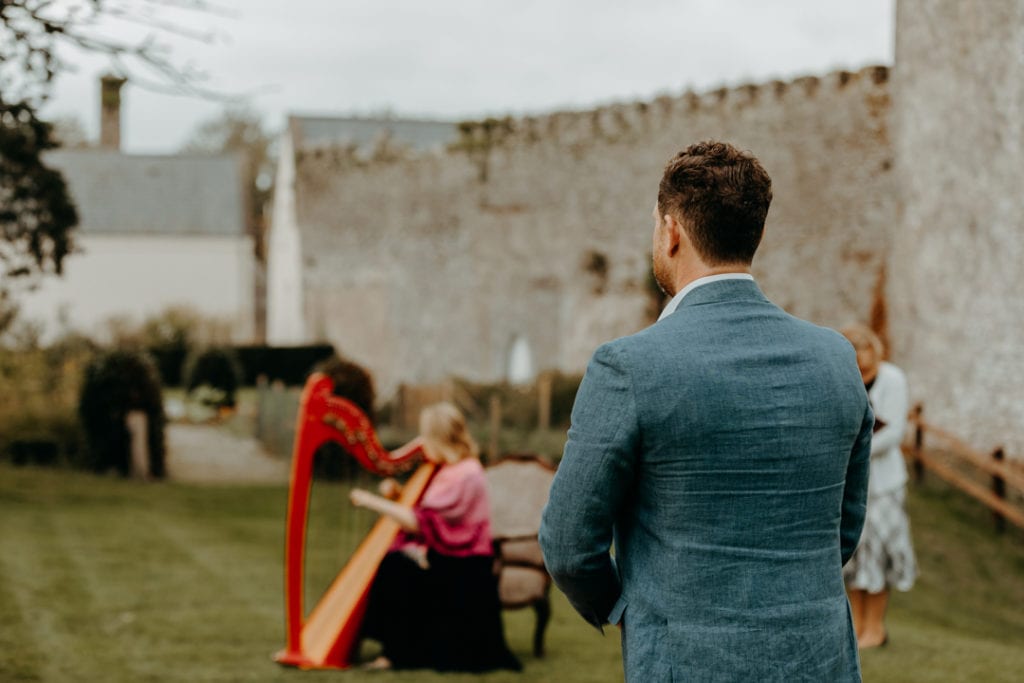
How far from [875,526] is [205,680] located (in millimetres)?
3214

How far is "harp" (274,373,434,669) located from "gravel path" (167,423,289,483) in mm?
10471

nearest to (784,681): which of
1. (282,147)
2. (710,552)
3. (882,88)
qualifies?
(710,552)

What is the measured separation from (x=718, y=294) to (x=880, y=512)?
4.34m

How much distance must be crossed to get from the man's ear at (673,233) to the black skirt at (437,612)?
3835mm

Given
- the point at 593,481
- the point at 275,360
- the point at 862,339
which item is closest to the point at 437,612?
the point at 862,339

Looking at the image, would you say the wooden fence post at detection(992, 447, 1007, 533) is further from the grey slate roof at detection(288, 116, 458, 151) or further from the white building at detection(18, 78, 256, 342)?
the white building at detection(18, 78, 256, 342)

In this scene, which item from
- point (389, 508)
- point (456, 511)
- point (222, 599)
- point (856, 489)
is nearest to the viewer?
point (856, 489)

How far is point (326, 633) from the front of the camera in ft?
19.8

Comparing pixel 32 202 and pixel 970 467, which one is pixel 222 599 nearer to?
pixel 32 202

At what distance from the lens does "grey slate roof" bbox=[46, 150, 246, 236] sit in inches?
1453

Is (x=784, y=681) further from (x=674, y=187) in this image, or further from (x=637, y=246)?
(x=637, y=246)

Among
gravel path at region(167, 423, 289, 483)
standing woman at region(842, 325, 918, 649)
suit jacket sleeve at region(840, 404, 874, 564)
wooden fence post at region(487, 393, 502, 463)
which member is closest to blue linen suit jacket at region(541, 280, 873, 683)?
suit jacket sleeve at region(840, 404, 874, 564)

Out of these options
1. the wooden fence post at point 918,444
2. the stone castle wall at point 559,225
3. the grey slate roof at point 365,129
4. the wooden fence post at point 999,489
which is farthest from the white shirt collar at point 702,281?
the grey slate roof at point 365,129

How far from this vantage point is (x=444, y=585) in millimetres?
5852
